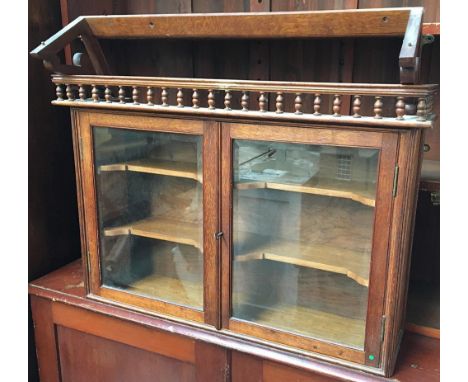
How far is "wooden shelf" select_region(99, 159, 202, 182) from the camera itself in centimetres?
111

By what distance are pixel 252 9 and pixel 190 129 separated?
451 millimetres

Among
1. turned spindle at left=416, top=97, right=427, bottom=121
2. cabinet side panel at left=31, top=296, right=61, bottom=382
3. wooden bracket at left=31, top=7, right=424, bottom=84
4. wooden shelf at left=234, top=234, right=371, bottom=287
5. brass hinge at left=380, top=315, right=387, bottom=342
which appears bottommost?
cabinet side panel at left=31, top=296, right=61, bottom=382

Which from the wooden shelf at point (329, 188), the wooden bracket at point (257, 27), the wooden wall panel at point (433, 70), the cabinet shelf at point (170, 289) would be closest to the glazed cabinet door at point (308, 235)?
the wooden shelf at point (329, 188)

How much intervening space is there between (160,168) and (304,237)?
0.39 metres

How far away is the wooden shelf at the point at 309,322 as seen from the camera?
1029 millimetres

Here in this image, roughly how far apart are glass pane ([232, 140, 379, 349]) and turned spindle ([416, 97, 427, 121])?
129 millimetres

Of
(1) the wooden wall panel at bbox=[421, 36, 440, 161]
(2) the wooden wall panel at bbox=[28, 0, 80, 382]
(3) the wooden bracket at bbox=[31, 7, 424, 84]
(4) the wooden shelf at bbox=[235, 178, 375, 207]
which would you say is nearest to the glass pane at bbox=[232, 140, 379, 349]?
(4) the wooden shelf at bbox=[235, 178, 375, 207]

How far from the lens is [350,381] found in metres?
0.99

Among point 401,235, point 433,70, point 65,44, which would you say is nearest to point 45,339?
point 65,44

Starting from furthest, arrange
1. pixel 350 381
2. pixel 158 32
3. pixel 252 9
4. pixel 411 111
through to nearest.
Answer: pixel 252 9, pixel 158 32, pixel 350 381, pixel 411 111

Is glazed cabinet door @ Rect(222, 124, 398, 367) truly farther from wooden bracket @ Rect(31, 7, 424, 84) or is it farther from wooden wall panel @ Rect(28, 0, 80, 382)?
wooden wall panel @ Rect(28, 0, 80, 382)

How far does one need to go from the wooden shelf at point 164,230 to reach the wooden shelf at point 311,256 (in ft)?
0.45

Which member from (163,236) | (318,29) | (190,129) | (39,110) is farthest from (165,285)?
(318,29)

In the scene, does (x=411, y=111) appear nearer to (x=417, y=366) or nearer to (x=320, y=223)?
(x=320, y=223)
